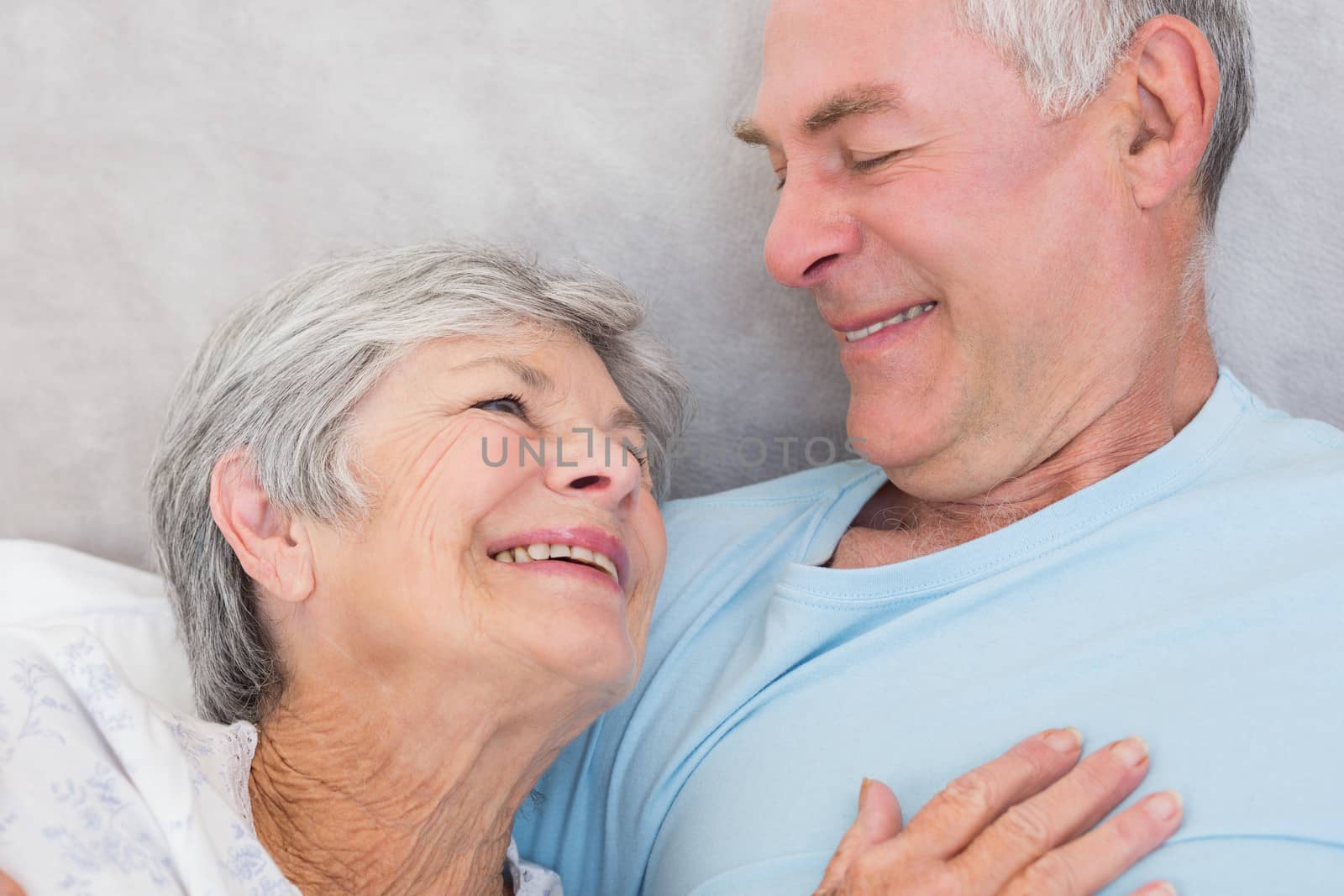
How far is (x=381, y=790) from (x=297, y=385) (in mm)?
490

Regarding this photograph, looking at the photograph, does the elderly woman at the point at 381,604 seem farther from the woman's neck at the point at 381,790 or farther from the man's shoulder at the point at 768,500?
the man's shoulder at the point at 768,500

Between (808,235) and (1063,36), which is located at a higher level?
(1063,36)

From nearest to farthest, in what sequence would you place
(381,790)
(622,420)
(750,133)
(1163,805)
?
1. (1163,805)
2. (381,790)
3. (622,420)
4. (750,133)

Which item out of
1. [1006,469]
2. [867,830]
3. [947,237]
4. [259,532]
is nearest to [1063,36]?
[947,237]

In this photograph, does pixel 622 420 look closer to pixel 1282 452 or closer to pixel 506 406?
pixel 506 406

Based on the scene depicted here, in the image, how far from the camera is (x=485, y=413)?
129cm

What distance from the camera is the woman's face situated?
1.19m

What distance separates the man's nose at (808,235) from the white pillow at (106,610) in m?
1.05

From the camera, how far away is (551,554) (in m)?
1.28

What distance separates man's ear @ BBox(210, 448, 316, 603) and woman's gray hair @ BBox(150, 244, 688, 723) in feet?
0.07

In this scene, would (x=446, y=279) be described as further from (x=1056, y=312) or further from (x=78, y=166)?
(x=78, y=166)

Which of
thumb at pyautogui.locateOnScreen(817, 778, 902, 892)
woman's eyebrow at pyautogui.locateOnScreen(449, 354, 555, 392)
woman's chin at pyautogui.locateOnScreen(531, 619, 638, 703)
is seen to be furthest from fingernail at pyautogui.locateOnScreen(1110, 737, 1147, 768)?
woman's eyebrow at pyautogui.locateOnScreen(449, 354, 555, 392)

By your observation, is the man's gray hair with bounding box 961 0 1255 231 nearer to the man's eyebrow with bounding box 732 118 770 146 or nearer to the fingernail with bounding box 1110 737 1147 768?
the man's eyebrow with bounding box 732 118 770 146

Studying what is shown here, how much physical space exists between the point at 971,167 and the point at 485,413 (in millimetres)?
661
